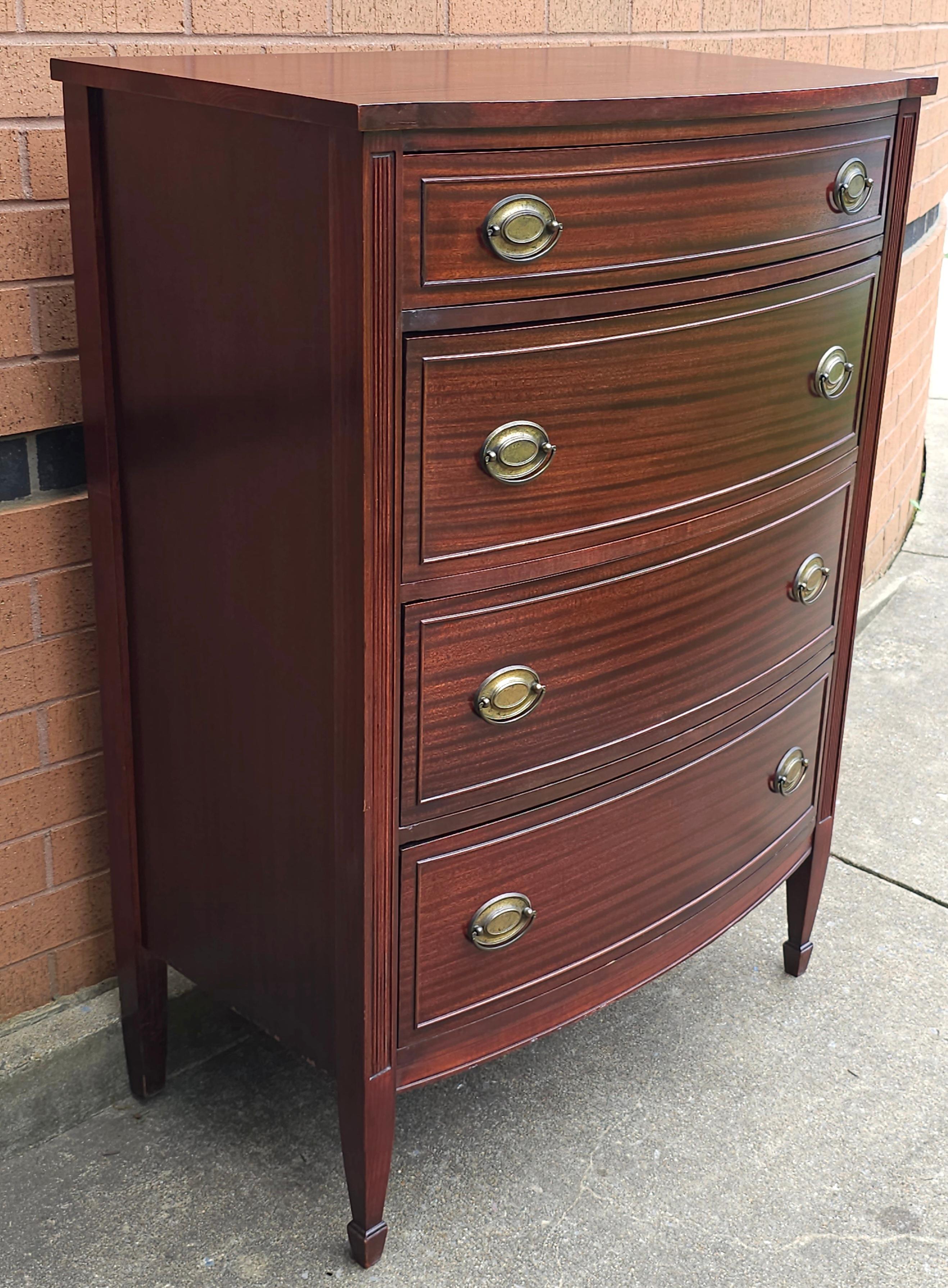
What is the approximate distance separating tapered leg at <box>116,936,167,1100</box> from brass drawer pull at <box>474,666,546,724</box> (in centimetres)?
73

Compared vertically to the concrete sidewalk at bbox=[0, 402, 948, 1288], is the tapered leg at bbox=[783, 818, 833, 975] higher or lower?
higher

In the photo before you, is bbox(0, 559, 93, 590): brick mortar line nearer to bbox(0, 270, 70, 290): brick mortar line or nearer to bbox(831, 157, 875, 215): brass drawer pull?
bbox(0, 270, 70, 290): brick mortar line

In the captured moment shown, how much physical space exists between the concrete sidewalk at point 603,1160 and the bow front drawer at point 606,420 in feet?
3.15

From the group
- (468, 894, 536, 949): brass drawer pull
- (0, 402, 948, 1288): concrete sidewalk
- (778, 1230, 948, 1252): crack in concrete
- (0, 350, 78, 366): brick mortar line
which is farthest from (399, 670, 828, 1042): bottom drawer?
(0, 350, 78, 366): brick mortar line

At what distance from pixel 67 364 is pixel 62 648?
0.40 meters

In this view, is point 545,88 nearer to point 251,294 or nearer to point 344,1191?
point 251,294

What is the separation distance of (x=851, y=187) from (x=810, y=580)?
551 millimetres

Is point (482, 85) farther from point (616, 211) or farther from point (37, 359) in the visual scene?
point (37, 359)

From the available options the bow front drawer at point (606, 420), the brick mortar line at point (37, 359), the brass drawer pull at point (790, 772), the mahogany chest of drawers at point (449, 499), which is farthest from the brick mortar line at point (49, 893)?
the brass drawer pull at point (790, 772)

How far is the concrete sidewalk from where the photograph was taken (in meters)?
1.81

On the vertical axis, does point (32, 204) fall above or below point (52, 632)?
above

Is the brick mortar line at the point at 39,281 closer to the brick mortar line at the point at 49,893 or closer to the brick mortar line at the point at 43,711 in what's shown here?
the brick mortar line at the point at 43,711

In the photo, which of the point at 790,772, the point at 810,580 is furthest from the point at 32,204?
the point at 790,772

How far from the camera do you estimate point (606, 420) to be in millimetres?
1552
